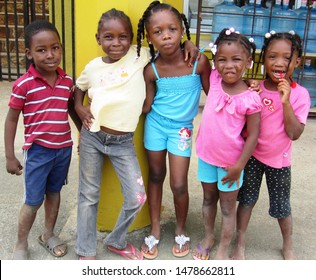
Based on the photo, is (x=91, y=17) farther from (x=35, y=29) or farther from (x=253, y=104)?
(x=253, y=104)

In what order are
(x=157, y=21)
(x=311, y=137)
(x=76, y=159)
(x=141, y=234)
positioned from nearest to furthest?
(x=157, y=21) → (x=141, y=234) → (x=76, y=159) → (x=311, y=137)

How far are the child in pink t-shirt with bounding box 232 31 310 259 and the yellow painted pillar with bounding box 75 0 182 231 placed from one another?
73 centimetres

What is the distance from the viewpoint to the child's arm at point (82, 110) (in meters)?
2.69

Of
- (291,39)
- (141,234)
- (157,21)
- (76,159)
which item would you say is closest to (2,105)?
(76,159)

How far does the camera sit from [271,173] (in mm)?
2799

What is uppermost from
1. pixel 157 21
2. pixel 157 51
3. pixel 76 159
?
pixel 157 21

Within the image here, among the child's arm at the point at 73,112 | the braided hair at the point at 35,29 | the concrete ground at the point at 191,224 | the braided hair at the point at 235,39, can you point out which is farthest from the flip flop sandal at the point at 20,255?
the braided hair at the point at 235,39

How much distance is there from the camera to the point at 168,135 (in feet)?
9.35

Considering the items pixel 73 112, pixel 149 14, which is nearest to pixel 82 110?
pixel 73 112

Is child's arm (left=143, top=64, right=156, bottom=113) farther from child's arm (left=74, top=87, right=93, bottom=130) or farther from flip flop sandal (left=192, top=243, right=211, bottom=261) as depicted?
flip flop sandal (left=192, top=243, right=211, bottom=261)

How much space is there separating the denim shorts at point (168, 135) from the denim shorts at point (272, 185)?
16.3 inches

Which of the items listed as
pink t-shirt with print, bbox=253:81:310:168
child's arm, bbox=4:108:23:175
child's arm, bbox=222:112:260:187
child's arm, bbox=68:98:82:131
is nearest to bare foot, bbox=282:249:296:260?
pink t-shirt with print, bbox=253:81:310:168
